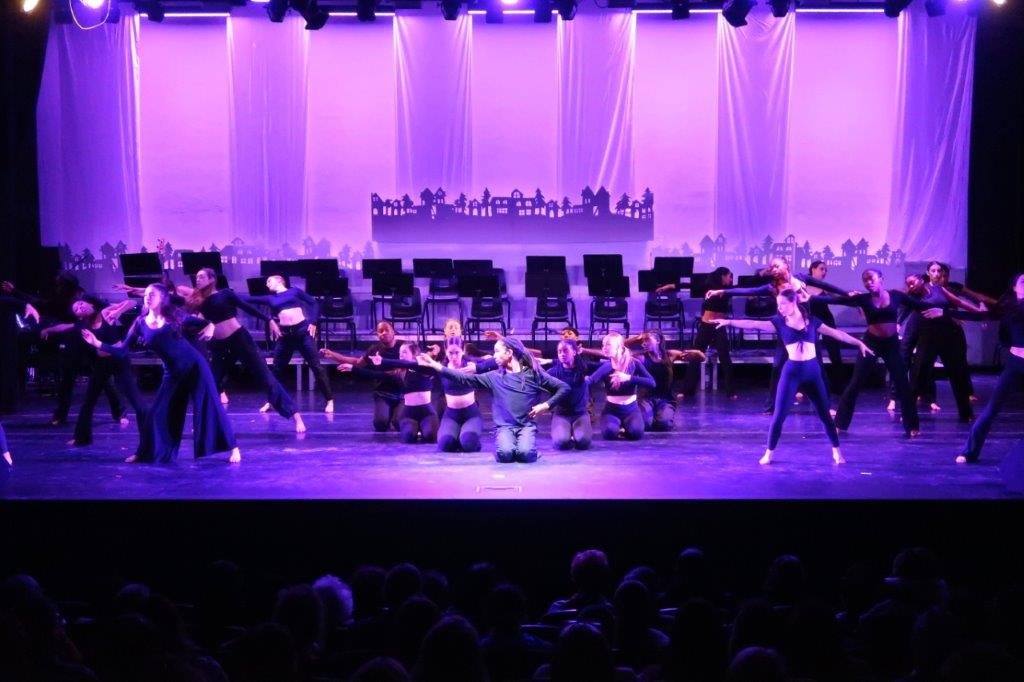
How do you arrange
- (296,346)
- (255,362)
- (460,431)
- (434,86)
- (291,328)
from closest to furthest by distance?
(460,431) → (255,362) → (291,328) → (296,346) → (434,86)

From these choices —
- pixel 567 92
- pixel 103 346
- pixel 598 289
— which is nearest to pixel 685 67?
pixel 567 92

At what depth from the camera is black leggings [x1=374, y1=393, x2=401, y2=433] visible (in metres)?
10.5

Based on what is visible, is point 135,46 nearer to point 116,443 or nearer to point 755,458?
point 116,443

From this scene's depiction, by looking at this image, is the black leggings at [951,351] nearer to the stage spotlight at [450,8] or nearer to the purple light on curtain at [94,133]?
the stage spotlight at [450,8]

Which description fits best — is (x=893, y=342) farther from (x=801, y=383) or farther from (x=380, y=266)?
(x=380, y=266)

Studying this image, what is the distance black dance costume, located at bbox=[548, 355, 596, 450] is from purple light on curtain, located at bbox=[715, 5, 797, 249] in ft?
22.0

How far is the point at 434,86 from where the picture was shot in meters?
15.5

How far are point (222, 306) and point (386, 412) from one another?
1897mm

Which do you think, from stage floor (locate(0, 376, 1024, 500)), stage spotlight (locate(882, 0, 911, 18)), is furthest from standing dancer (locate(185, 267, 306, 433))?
stage spotlight (locate(882, 0, 911, 18))

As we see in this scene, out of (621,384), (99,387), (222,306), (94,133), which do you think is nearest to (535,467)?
(621,384)

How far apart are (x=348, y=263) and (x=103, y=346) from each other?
7.21 meters

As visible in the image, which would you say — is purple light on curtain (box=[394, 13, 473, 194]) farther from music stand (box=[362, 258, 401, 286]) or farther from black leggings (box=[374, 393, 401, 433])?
black leggings (box=[374, 393, 401, 433])

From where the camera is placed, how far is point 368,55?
15828 mm

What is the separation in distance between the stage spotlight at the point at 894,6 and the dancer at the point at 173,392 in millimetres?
10951
